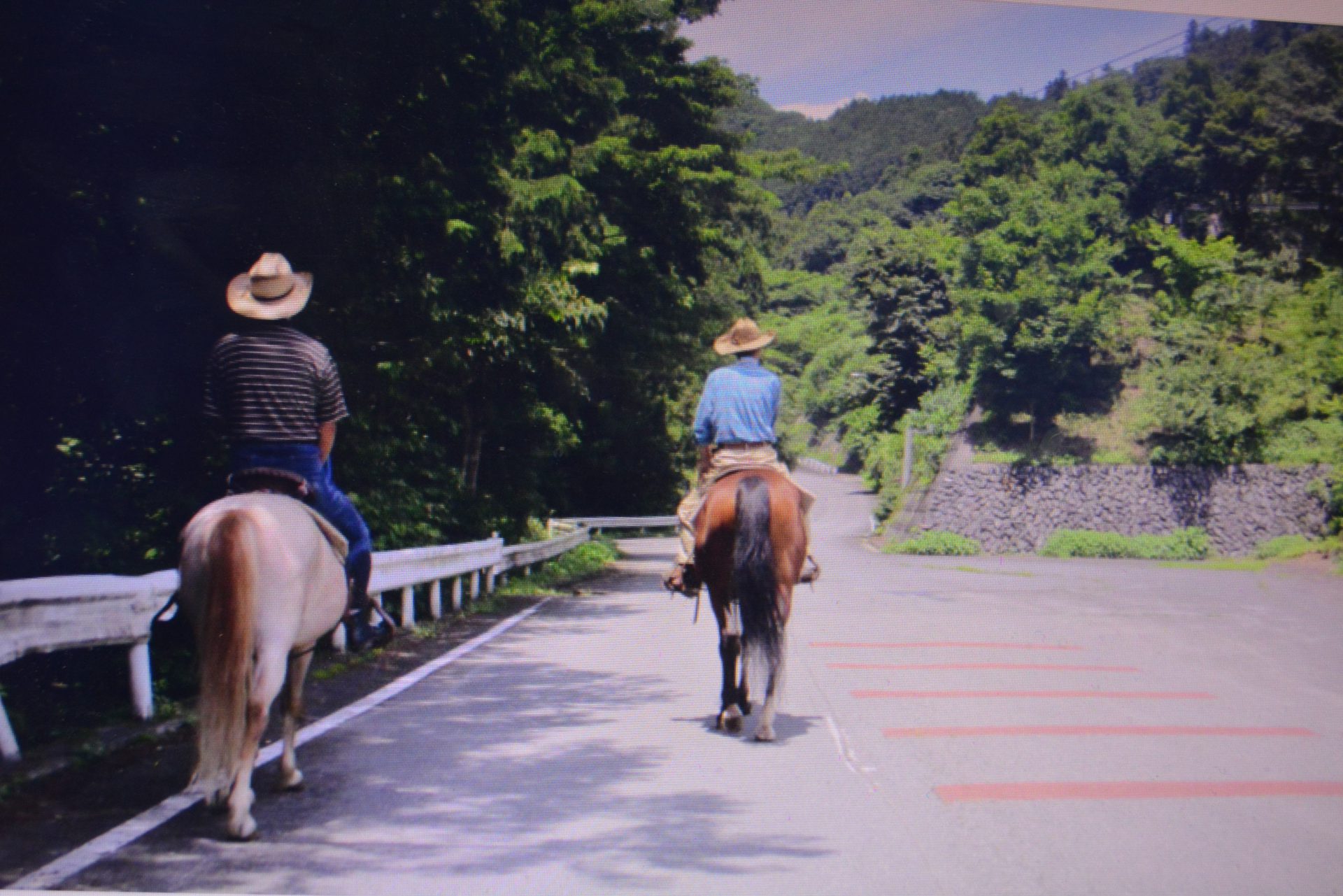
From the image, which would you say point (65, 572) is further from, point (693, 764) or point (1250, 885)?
point (1250, 885)

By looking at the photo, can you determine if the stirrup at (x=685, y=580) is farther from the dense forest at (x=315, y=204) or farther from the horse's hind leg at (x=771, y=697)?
the dense forest at (x=315, y=204)

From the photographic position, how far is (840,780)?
228 inches

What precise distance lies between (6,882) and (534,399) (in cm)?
1395

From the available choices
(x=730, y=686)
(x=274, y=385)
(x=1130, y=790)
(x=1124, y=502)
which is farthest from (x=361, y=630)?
(x=1124, y=502)

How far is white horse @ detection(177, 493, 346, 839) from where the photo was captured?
15.4 ft

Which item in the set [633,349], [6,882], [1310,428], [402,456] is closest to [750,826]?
[6,882]

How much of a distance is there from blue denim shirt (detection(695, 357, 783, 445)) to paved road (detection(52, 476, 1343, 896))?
175cm

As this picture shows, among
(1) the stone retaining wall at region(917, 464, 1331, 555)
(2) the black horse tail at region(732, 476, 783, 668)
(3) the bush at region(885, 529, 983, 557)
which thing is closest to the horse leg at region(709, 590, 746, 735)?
(2) the black horse tail at region(732, 476, 783, 668)

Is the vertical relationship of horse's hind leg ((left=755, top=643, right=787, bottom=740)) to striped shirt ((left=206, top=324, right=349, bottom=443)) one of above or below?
below

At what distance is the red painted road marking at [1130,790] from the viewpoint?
526 centimetres

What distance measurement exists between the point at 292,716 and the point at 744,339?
3.41 m

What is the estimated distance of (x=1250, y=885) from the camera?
4133 millimetres

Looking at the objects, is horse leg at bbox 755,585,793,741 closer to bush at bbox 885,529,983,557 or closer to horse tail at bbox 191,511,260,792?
horse tail at bbox 191,511,260,792

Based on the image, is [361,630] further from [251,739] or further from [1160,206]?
[1160,206]
